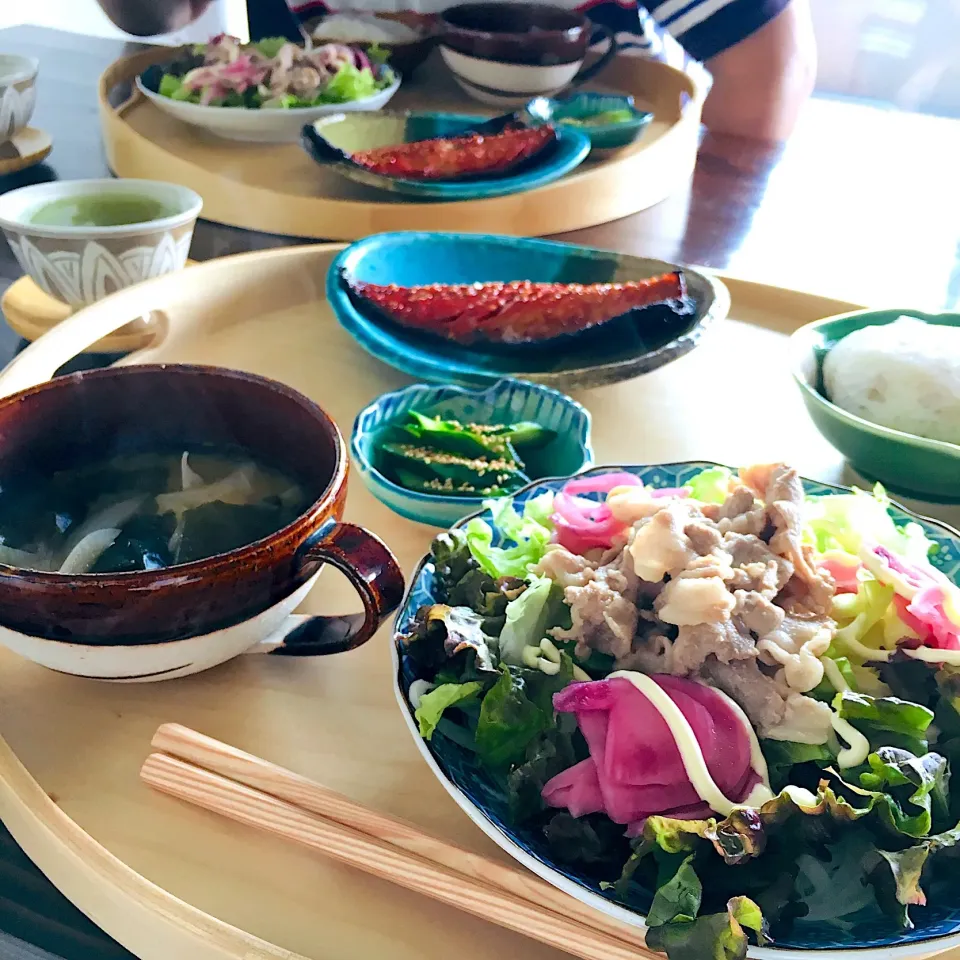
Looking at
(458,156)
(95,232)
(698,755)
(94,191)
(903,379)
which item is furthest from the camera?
(458,156)

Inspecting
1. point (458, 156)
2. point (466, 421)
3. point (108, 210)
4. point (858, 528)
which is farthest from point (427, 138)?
point (858, 528)

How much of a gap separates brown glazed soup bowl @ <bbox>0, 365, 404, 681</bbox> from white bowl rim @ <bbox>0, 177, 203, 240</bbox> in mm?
371

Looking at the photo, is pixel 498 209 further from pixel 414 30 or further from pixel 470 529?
pixel 414 30

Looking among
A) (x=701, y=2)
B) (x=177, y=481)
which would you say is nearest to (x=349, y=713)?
(x=177, y=481)

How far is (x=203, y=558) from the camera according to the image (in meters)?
0.51

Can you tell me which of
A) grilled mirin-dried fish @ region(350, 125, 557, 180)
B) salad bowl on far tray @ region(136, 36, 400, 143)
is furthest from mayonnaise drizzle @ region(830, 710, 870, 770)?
salad bowl on far tray @ region(136, 36, 400, 143)

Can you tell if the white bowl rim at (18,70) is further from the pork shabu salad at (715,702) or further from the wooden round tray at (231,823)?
the pork shabu salad at (715,702)

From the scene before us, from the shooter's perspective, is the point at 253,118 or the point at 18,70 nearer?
the point at 253,118

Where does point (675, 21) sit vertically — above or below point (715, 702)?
above

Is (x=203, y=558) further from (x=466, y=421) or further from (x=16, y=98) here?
(x=16, y=98)

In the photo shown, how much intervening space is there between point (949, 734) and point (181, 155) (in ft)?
4.41

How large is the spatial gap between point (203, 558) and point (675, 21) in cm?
197

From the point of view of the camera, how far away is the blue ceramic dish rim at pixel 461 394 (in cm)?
67

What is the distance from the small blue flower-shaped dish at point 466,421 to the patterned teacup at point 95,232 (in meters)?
0.35
